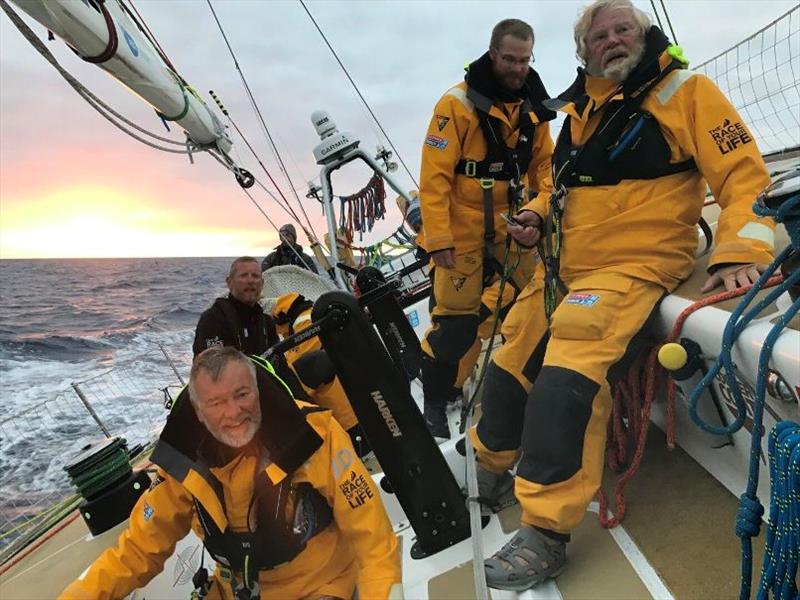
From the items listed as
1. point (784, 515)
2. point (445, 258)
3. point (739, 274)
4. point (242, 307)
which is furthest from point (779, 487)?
point (242, 307)

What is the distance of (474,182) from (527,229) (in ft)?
2.92

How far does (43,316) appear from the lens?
2022cm

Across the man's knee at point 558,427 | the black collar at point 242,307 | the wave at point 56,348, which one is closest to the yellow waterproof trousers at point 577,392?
the man's knee at point 558,427

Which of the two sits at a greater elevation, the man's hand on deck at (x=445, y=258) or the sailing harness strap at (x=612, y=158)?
the sailing harness strap at (x=612, y=158)

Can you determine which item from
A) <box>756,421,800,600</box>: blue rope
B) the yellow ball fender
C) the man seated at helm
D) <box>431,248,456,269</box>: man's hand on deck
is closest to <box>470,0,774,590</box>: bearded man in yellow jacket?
the yellow ball fender

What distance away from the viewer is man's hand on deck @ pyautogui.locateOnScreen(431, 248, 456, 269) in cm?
295

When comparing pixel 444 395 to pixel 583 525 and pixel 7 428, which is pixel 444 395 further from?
pixel 7 428

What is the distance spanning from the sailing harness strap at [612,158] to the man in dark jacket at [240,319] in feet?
7.67

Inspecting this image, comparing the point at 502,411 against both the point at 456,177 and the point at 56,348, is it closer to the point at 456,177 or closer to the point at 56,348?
the point at 456,177

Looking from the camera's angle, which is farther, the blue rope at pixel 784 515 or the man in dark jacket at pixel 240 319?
the man in dark jacket at pixel 240 319

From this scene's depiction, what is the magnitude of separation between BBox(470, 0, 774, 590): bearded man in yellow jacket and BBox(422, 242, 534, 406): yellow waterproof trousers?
0.88 meters

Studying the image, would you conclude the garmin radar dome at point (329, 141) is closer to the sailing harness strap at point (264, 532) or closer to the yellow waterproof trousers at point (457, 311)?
the yellow waterproof trousers at point (457, 311)

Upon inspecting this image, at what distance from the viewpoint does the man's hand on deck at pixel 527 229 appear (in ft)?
7.37

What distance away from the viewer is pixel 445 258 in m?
2.96
